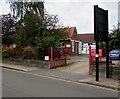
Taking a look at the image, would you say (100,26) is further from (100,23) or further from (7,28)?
(7,28)

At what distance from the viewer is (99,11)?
850cm

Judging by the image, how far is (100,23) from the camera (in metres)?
8.61

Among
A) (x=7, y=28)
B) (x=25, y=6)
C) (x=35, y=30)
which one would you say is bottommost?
(x=35, y=30)

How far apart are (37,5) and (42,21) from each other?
21.4ft

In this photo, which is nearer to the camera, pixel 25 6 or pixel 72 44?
pixel 25 6

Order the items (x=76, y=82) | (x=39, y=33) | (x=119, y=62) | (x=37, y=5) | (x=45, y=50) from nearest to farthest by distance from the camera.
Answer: (x=76, y=82) → (x=119, y=62) → (x=45, y=50) → (x=39, y=33) → (x=37, y=5)

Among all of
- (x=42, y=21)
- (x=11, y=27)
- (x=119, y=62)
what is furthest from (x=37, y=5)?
(x=119, y=62)

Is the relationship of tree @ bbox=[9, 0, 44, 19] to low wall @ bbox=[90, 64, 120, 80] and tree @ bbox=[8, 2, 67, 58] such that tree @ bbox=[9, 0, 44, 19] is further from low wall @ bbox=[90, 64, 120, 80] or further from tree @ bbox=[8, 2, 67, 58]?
low wall @ bbox=[90, 64, 120, 80]

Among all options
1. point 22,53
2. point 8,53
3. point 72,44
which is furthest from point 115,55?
point 72,44

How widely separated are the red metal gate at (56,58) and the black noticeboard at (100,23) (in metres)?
5.57

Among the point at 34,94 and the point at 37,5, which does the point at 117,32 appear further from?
the point at 37,5

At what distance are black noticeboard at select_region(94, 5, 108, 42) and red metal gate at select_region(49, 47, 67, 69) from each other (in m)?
5.57

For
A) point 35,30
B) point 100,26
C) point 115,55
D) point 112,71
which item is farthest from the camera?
point 35,30

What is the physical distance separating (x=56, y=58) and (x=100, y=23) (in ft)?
20.0
